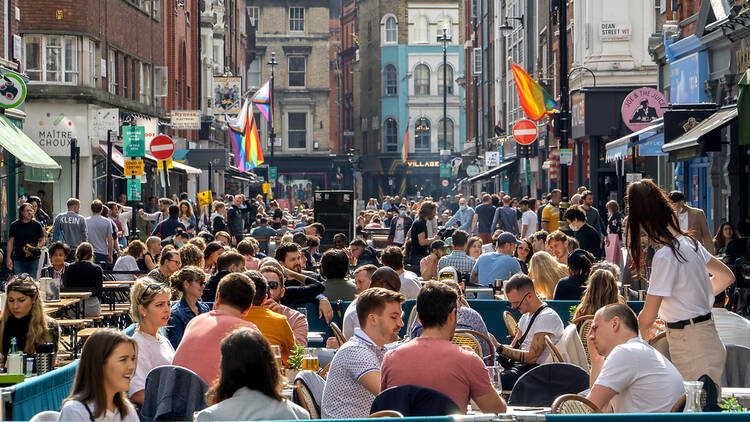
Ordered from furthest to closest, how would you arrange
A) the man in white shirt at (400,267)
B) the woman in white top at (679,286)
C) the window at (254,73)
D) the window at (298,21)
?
the window at (254,73) → the window at (298,21) → the man in white shirt at (400,267) → the woman in white top at (679,286)

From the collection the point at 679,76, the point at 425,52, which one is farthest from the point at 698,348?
the point at 425,52

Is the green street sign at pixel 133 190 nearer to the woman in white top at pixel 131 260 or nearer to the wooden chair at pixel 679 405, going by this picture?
the woman in white top at pixel 131 260

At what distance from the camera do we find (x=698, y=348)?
824 centimetres

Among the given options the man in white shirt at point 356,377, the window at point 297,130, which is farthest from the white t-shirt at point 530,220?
the window at point 297,130

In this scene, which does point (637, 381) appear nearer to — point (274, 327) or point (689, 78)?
point (274, 327)

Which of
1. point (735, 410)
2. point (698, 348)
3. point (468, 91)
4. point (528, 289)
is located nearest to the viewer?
point (735, 410)

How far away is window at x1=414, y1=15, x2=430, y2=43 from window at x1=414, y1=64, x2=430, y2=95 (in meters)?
2.17

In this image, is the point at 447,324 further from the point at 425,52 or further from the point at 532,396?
the point at 425,52

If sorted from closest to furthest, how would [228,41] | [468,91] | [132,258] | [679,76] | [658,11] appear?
[132,258], [679,76], [658,11], [228,41], [468,91]

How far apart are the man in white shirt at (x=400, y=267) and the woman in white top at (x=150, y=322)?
496 centimetres

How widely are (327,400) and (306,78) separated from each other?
317 feet

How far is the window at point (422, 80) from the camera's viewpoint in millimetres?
98875

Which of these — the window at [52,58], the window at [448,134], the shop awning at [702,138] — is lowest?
the shop awning at [702,138]

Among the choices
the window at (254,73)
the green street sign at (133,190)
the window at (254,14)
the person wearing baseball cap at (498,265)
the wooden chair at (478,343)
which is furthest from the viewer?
the window at (254,73)
